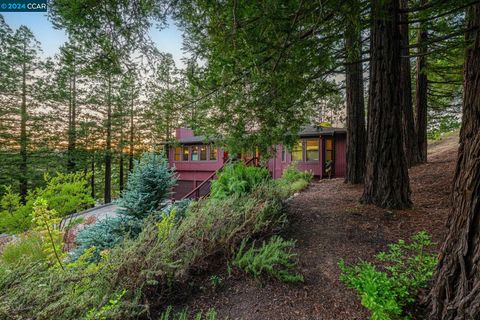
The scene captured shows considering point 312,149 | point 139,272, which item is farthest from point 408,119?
point 139,272

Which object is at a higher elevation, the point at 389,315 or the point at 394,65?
the point at 394,65

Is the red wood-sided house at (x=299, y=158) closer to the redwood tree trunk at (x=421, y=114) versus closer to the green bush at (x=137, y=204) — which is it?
the redwood tree trunk at (x=421, y=114)

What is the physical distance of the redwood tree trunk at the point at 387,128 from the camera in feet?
13.9

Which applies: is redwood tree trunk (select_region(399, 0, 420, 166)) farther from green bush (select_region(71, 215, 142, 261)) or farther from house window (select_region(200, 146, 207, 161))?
house window (select_region(200, 146, 207, 161))

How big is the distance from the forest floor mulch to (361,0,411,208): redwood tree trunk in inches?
12.6

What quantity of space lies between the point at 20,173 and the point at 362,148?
58.5ft

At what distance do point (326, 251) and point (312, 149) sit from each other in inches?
476

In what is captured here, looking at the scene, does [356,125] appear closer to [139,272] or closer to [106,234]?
[139,272]

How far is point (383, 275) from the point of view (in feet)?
7.13

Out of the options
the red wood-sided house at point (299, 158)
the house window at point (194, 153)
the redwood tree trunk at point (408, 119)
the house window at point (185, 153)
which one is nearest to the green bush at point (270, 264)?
the redwood tree trunk at point (408, 119)

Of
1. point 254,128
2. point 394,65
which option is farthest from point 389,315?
point 394,65

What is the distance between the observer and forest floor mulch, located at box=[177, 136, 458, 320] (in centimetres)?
224

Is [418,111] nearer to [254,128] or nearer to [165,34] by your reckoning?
[254,128]

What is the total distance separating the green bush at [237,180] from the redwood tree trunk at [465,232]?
369cm
